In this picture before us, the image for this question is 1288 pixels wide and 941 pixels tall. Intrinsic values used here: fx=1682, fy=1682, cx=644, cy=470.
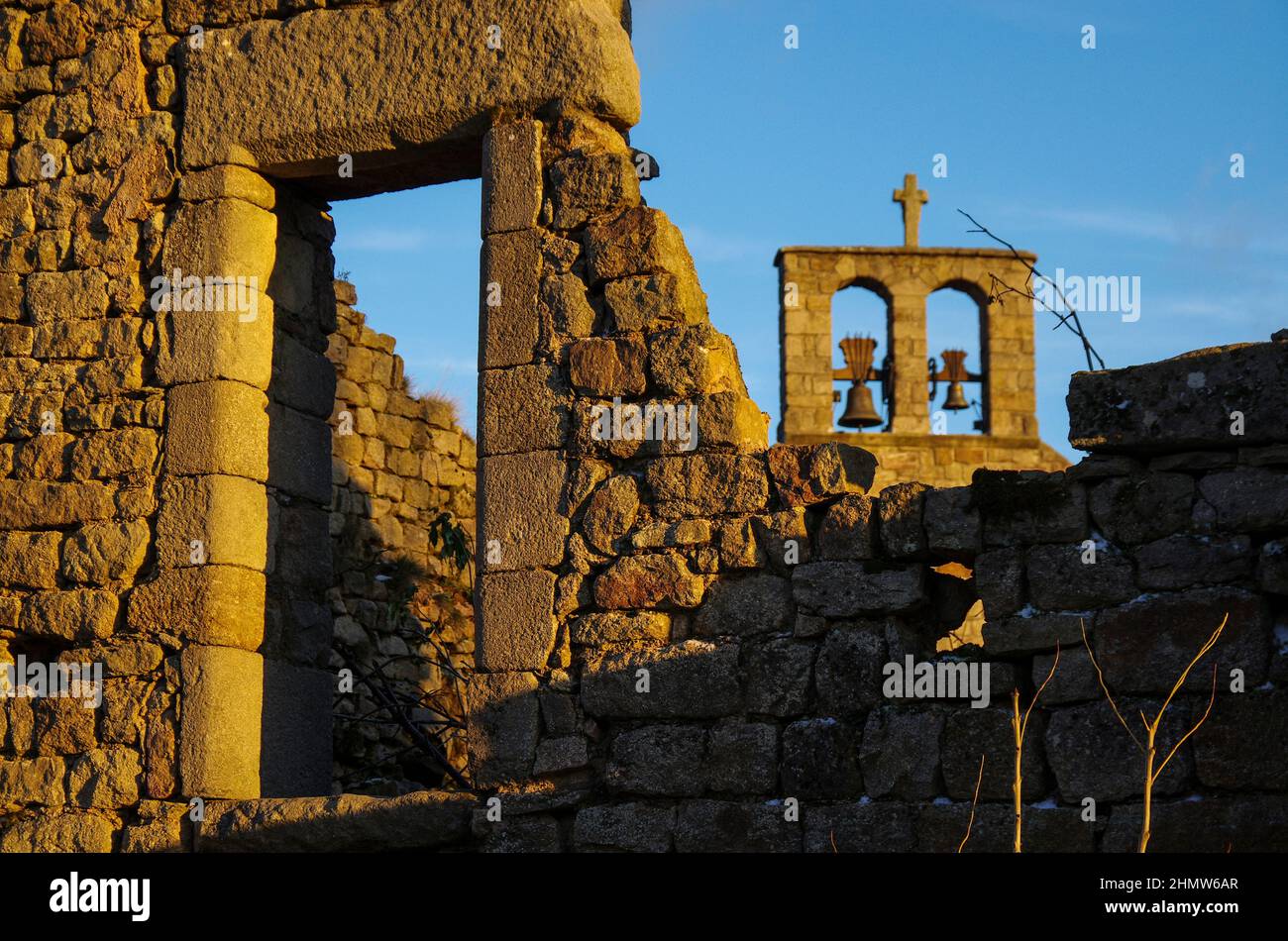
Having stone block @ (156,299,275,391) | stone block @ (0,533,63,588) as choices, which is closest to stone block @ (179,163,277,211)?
stone block @ (156,299,275,391)

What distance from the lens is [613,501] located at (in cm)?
556

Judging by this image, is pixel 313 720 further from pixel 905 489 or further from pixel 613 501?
pixel 905 489

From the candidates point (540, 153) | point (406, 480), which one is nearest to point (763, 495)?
point (540, 153)

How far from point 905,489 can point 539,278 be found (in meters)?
1.51

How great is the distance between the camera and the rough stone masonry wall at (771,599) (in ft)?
15.8

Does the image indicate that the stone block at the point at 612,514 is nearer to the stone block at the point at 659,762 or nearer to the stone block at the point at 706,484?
the stone block at the point at 706,484

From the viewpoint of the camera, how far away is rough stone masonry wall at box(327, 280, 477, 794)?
28.7 feet

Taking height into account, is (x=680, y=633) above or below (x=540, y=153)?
below

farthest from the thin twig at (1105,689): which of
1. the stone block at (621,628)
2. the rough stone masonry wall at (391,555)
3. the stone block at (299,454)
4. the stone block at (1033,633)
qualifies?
the rough stone masonry wall at (391,555)

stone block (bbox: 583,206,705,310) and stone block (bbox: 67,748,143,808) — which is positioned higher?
stone block (bbox: 583,206,705,310)

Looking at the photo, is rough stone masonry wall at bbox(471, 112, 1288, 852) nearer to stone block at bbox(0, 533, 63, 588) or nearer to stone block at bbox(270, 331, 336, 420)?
stone block at bbox(270, 331, 336, 420)

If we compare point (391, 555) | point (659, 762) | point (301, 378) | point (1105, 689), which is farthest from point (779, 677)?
point (391, 555)

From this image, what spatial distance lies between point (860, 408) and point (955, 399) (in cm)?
98

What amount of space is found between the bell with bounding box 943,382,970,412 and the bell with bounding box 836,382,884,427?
2.20 ft
